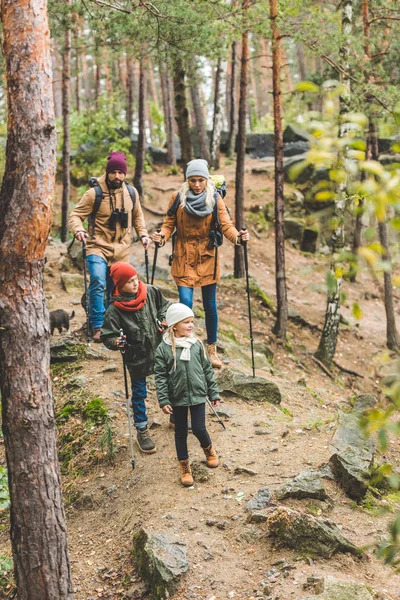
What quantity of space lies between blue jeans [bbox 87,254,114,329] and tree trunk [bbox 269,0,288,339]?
5578 mm

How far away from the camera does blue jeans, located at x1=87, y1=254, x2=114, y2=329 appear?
24.8ft

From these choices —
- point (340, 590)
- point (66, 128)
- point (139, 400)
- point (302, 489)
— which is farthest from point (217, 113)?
point (340, 590)

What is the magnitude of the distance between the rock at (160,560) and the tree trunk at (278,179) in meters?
8.53

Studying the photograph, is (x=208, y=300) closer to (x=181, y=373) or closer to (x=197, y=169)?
(x=197, y=169)

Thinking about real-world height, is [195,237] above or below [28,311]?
above

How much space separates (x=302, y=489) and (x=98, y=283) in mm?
3809

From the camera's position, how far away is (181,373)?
17.1 feet

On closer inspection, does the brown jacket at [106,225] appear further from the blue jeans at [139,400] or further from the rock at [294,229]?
the rock at [294,229]

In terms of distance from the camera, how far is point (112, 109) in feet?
81.1

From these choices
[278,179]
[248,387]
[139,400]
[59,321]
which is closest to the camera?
[139,400]

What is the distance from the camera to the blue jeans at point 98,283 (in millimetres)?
7566

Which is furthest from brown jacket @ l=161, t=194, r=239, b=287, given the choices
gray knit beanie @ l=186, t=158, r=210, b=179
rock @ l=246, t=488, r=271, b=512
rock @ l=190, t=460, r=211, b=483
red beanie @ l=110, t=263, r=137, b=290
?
rock @ l=246, t=488, r=271, b=512

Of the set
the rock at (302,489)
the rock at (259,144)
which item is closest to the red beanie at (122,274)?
the rock at (302,489)

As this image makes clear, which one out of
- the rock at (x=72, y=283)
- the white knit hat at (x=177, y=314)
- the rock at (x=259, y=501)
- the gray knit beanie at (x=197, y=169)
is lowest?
the rock at (x=259, y=501)
